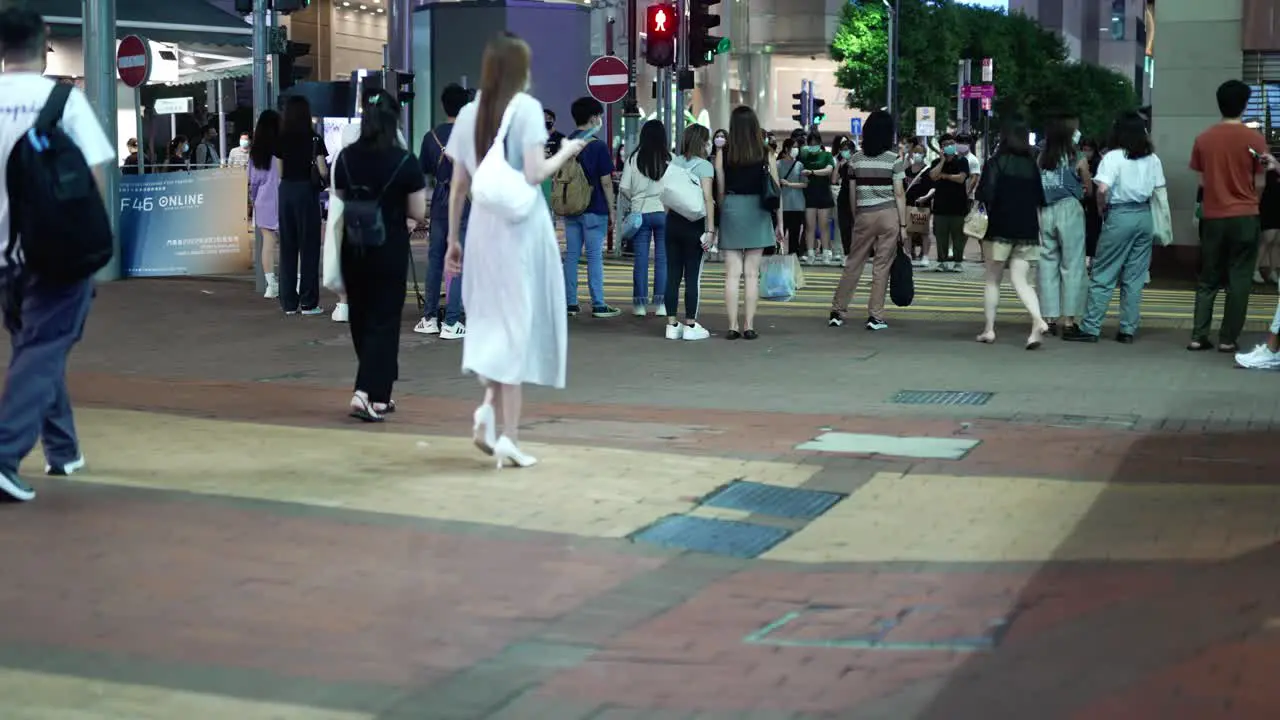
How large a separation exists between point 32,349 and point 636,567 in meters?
2.70

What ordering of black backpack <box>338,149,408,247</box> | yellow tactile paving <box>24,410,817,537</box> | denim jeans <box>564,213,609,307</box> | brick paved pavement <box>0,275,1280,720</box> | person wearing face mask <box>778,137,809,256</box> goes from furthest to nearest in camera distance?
person wearing face mask <box>778,137,809,256</box> → denim jeans <box>564,213,609,307</box> → black backpack <box>338,149,408,247</box> → yellow tactile paving <box>24,410,817,537</box> → brick paved pavement <box>0,275,1280,720</box>

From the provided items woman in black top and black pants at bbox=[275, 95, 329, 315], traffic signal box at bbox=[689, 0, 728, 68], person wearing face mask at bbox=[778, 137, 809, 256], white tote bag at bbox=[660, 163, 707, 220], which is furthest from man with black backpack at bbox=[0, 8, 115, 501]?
person wearing face mask at bbox=[778, 137, 809, 256]

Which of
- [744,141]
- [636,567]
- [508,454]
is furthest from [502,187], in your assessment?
[744,141]

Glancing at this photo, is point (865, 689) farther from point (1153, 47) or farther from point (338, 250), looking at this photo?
point (1153, 47)

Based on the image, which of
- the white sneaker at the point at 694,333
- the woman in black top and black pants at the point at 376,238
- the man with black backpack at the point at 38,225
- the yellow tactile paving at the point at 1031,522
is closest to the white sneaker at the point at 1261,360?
the white sneaker at the point at 694,333

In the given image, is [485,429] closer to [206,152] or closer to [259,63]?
[259,63]

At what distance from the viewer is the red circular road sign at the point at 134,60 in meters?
22.7

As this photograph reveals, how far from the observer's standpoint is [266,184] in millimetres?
17734

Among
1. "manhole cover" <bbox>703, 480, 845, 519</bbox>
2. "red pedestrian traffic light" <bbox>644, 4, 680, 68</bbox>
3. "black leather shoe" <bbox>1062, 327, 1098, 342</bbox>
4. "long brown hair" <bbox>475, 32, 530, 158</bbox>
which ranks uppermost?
"red pedestrian traffic light" <bbox>644, 4, 680, 68</bbox>

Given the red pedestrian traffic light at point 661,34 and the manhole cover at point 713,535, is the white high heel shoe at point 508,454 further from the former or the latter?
the red pedestrian traffic light at point 661,34

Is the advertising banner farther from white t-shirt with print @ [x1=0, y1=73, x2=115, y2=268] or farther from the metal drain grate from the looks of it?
white t-shirt with print @ [x1=0, y1=73, x2=115, y2=268]

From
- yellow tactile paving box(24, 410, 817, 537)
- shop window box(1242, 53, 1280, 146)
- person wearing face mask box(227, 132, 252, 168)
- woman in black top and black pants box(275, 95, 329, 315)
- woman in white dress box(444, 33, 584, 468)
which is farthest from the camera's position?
person wearing face mask box(227, 132, 252, 168)

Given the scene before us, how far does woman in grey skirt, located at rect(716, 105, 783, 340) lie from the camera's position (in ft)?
47.5

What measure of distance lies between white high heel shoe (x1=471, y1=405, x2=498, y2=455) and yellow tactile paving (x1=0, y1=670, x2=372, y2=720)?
348cm
